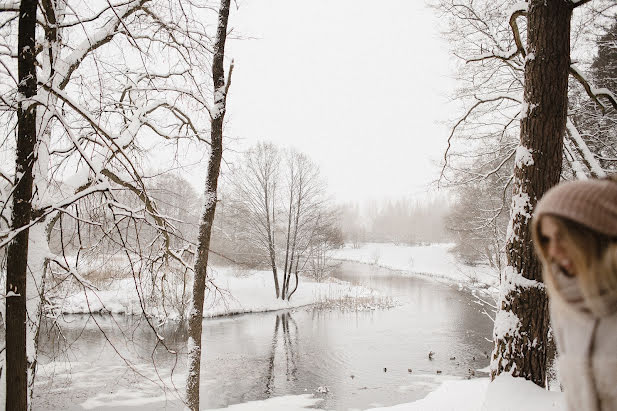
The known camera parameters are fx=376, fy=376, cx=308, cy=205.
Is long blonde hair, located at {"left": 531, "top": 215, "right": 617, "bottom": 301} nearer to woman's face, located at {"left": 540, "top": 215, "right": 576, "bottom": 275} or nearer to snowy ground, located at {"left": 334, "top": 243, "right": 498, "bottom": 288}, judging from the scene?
woman's face, located at {"left": 540, "top": 215, "right": 576, "bottom": 275}

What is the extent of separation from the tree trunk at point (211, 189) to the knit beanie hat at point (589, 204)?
15.3 feet

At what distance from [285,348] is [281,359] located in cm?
117

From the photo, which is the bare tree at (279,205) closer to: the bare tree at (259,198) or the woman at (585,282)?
the bare tree at (259,198)

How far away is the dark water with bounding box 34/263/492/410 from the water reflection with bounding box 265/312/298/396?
4cm

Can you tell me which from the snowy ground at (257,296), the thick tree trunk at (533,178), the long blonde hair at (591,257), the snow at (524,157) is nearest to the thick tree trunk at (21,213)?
the long blonde hair at (591,257)

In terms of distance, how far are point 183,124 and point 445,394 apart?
7760 millimetres

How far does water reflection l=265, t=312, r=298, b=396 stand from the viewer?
1205cm

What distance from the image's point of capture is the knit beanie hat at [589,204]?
1.08 metres

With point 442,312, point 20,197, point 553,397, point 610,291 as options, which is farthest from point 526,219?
point 442,312

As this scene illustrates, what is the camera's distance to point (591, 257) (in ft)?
3.65

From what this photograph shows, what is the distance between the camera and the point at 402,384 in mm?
11430

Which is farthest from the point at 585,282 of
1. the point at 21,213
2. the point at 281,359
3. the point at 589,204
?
the point at 281,359

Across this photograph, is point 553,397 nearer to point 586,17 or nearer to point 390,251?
point 586,17

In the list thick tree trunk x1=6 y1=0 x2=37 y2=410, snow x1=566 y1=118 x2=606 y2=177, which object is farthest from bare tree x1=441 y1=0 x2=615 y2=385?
thick tree trunk x1=6 y1=0 x2=37 y2=410
